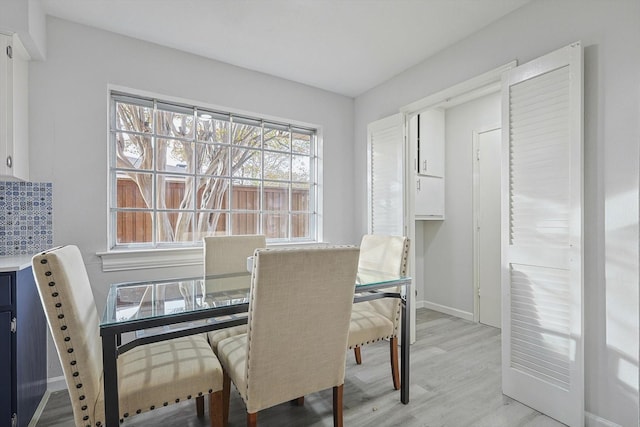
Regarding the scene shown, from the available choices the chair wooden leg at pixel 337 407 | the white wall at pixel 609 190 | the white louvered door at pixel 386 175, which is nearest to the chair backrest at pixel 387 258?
the white louvered door at pixel 386 175

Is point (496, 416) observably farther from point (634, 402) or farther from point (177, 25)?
point (177, 25)

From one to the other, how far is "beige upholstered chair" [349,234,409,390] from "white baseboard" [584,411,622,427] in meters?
1.02

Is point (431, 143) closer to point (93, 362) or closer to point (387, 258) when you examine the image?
point (387, 258)

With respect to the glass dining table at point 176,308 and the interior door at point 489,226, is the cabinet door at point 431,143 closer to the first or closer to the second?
the interior door at point 489,226

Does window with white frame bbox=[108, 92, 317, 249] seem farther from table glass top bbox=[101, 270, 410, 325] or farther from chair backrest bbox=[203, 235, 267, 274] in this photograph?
table glass top bbox=[101, 270, 410, 325]

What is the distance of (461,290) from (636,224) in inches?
91.1

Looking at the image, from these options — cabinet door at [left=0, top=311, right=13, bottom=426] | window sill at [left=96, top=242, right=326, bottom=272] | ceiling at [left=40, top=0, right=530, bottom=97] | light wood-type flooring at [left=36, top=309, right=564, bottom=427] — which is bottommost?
light wood-type flooring at [left=36, top=309, right=564, bottom=427]

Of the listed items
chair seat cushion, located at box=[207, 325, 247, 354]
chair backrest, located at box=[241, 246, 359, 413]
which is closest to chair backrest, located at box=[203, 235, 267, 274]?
chair seat cushion, located at box=[207, 325, 247, 354]

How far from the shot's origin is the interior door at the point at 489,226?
344 centimetres

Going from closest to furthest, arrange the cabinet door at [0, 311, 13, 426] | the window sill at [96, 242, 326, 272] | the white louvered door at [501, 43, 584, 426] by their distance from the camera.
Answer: the cabinet door at [0, 311, 13, 426] → the white louvered door at [501, 43, 584, 426] → the window sill at [96, 242, 326, 272]

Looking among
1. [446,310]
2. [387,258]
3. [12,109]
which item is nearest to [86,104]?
[12,109]

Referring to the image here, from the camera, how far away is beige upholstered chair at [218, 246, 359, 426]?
4.30ft

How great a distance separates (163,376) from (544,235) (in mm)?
2171

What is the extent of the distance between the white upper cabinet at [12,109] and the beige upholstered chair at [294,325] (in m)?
1.70
